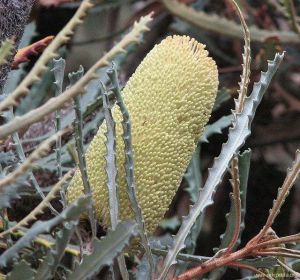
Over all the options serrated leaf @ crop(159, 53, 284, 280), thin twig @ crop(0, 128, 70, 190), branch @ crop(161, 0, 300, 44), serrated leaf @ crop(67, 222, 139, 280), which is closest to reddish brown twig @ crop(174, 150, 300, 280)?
serrated leaf @ crop(159, 53, 284, 280)

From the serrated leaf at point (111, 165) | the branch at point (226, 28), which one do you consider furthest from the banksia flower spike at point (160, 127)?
the branch at point (226, 28)

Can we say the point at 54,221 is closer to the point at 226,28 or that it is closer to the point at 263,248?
the point at 263,248

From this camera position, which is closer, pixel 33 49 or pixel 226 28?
pixel 33 49

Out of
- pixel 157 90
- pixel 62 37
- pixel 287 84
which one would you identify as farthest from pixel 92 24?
pixel 62 37

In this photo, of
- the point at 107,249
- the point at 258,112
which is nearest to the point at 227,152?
the point at 107,249

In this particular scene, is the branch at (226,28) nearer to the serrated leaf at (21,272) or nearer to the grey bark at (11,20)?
the grey bark at (11,20)

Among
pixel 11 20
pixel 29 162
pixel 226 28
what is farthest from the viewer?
pixel 226 28

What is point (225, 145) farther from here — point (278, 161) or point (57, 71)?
point (278, 161)
